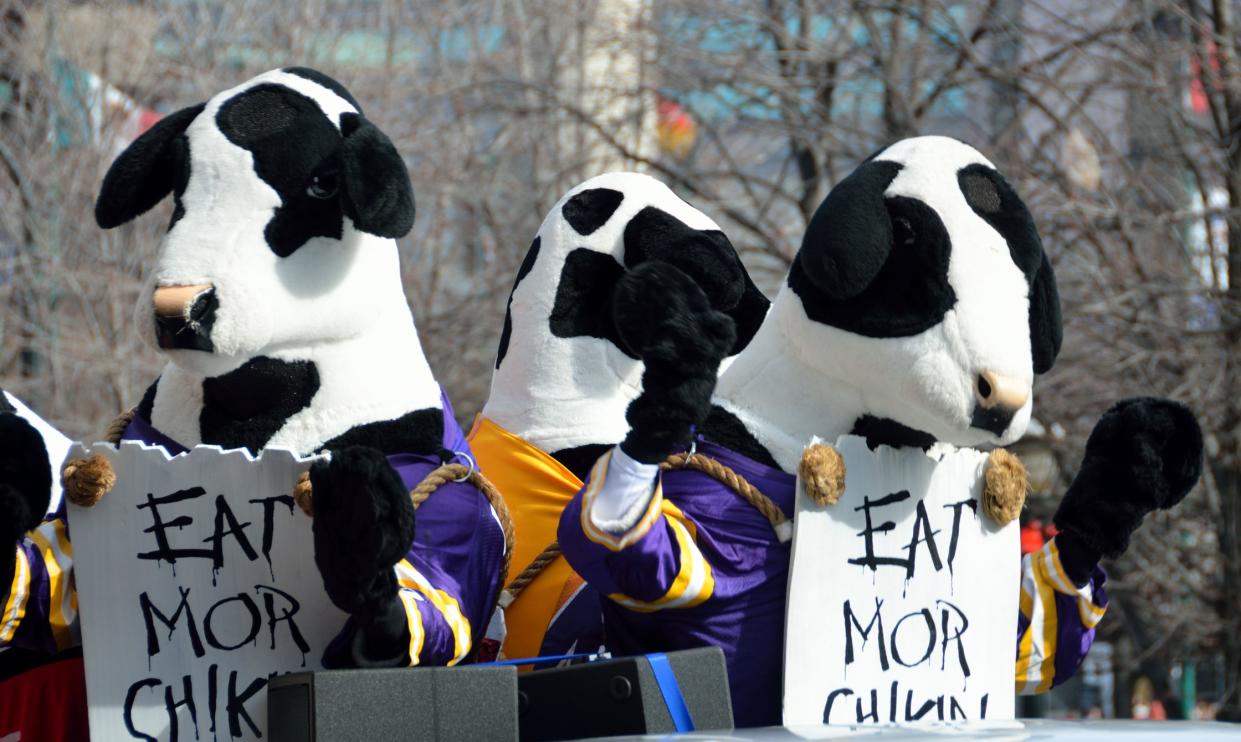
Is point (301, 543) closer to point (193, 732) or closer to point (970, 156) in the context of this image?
point (193, 732)

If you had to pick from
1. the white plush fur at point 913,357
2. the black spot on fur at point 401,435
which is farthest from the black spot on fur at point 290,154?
the white plush fur at point 913,357

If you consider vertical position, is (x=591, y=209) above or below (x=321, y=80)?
below

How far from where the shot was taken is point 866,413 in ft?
11.2

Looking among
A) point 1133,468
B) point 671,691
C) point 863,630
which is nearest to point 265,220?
point 671,691

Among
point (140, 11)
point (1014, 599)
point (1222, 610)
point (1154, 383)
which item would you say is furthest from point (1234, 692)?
point (140, 11)

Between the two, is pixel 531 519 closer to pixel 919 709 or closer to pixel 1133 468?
pixel 919 709

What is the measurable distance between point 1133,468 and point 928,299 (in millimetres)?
572

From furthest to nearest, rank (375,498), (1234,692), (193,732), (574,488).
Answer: (1234,692)
(574,488)
(193,732)
(375,498)

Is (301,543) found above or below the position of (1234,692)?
above

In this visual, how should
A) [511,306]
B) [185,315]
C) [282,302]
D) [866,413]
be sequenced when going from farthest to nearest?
[511,306], [866,413], [282,302], [185,315]

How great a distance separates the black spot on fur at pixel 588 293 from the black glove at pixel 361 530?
1.23 meters

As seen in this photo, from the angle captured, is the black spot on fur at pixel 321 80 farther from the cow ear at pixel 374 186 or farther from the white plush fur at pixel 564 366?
the white plush fur at pixel 564 366

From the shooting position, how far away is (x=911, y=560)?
339 centimetres

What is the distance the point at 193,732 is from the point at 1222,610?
240 inches
